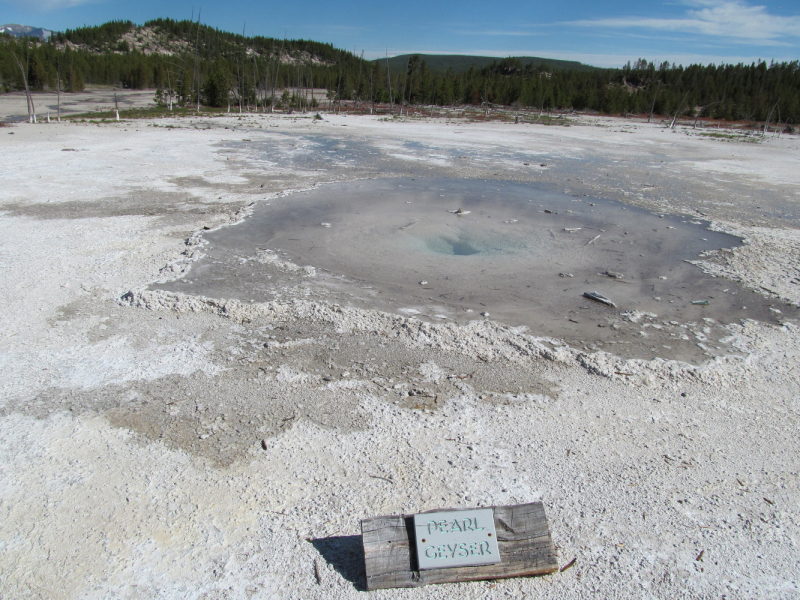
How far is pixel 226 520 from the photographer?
119 inches

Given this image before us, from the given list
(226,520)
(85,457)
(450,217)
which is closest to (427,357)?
(226,520)

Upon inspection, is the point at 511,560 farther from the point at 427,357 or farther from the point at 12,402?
the point at 12,402

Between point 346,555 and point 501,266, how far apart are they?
5398 mm

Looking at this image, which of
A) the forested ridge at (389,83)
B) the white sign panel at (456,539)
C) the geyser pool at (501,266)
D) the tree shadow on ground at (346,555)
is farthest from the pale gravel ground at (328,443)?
the forested ridge at (389,83)

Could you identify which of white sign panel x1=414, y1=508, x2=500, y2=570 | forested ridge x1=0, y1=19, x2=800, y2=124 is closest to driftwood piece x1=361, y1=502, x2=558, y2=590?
white sign panel x1=414, y1=508, x2=500, y2=570

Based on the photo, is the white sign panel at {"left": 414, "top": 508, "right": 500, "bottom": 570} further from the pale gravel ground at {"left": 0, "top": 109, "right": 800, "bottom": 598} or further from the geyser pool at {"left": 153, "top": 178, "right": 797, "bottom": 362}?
the geyser pool at {"left": 153, "top": 178, "right": 797, "bottom": 362}

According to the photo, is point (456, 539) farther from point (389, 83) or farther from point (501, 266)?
point (389, 83)

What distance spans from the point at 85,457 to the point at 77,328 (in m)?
2.18

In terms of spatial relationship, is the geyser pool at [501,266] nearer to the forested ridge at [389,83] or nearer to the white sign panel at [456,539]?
the white sign panel at [456,539]

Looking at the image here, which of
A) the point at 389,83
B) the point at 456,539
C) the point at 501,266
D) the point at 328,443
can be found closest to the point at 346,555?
the point at 456,539

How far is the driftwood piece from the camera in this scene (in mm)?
2646

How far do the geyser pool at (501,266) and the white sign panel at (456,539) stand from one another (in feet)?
10.2

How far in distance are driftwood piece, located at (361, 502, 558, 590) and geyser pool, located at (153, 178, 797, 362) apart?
295 cm

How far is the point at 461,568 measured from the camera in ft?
8.73
